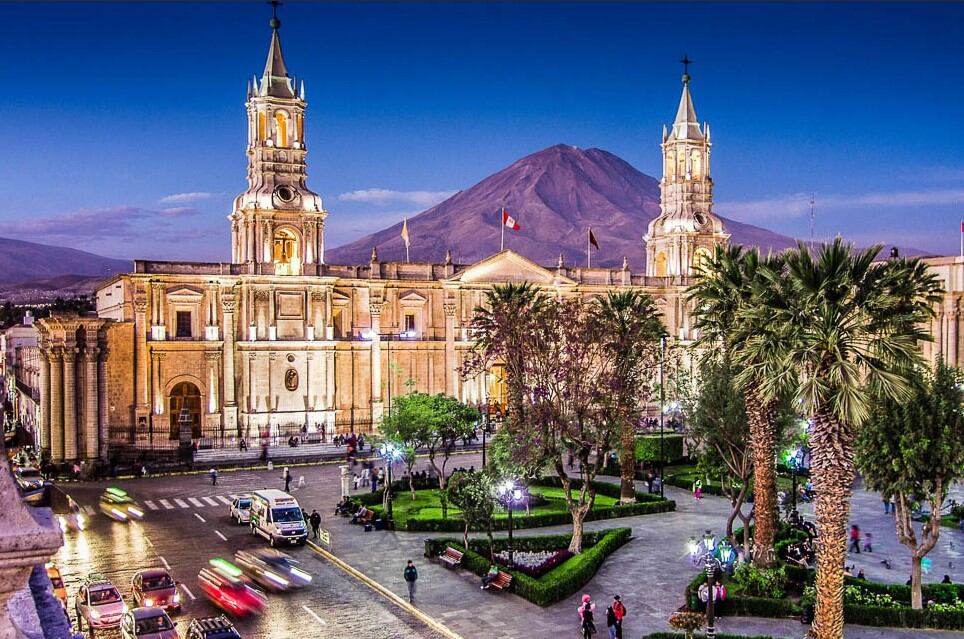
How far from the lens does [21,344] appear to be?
86562 millimetres

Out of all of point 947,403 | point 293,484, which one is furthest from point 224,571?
point 947,403

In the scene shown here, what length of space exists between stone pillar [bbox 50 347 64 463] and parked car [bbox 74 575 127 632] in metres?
26.7

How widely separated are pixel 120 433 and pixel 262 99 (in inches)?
969

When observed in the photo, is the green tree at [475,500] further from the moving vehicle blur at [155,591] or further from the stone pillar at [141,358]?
the stone pillar at [141,358]

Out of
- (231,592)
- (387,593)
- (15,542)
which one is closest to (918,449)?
(387,593)

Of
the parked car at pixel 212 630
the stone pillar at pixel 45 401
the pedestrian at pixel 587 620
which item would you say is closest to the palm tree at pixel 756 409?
the pedestrian at pixel 587 620

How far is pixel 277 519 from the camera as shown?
33094 mm

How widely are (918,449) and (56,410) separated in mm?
43205

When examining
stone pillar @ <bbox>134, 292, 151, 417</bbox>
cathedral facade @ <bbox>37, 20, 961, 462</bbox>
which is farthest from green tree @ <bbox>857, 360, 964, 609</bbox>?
stone pillar @ <bbox>134, 292, 151, 417</bbox>

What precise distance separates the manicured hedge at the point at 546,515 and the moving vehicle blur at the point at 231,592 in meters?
8.46

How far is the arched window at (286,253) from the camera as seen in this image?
62.0m

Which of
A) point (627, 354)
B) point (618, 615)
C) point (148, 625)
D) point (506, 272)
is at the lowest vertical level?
point (618, 615)

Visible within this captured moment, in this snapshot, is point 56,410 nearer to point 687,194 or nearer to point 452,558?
point 452,558

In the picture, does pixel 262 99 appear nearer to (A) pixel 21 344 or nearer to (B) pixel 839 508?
(A) pixel 21 344
